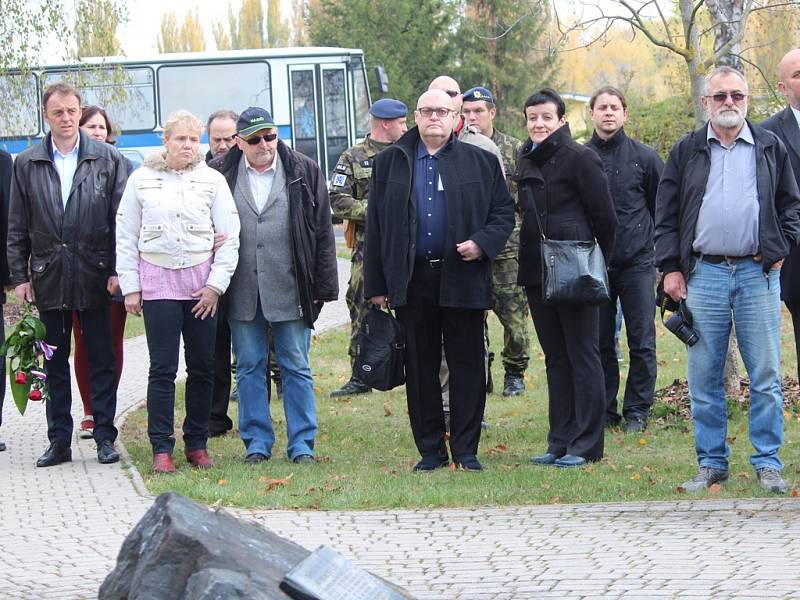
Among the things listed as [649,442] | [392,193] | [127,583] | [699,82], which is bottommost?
[649,442]

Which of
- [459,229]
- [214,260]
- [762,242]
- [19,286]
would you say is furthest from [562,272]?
[19,286]

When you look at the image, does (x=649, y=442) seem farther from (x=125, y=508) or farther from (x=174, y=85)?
(x=174, y=85)

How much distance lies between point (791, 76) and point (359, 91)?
2215cm

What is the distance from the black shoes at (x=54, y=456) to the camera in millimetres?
8461

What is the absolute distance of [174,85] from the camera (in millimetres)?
28969

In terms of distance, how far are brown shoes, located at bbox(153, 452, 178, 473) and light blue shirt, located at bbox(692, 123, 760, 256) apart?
3.44 meters

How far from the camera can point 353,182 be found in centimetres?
1030

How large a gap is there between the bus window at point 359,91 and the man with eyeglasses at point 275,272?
814 inches

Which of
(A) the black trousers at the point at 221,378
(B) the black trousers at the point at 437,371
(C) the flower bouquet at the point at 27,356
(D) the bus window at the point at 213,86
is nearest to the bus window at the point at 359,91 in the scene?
(D) the bus window at the point at 213,86

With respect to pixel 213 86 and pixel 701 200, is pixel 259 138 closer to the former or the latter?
pixel 701 200

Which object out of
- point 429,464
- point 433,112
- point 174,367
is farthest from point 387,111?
point 429,464

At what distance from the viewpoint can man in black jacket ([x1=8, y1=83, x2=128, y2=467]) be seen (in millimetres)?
8297

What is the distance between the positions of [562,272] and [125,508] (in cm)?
288

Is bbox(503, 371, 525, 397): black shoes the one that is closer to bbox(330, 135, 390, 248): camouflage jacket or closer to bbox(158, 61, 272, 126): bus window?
bbox(330, 135, 390, 248): camouflage jacket
